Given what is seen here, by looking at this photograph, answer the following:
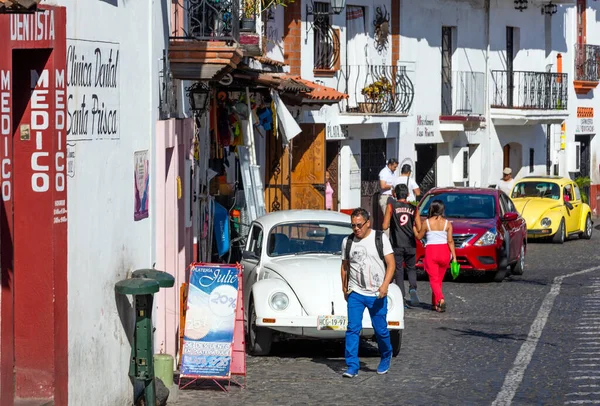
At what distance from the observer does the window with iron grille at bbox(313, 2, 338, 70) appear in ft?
97.1

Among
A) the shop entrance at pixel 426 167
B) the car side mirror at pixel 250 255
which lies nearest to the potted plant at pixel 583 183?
the shop entrance at pixel 426 167

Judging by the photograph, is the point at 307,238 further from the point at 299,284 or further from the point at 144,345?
the point at 144,345

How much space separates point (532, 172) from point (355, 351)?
97.9 feet

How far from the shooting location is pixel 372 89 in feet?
102

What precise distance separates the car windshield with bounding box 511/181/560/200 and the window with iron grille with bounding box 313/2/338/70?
6056mm

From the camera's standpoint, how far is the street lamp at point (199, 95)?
1689 centimetres

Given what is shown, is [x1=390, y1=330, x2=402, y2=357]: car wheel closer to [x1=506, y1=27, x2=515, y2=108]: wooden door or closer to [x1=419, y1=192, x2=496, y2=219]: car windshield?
[x1=419, y1=192, x2=496, y2=219]: car windshield

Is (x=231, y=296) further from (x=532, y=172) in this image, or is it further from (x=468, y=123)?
(x=532, y=172)

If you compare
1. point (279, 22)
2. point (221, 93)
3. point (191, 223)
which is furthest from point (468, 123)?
point (191, 223)

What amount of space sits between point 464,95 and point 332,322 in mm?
23602

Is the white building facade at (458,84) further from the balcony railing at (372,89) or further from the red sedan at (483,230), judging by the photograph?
the red sedan at (483,230)

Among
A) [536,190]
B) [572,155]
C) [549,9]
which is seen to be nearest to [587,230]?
[536,190]

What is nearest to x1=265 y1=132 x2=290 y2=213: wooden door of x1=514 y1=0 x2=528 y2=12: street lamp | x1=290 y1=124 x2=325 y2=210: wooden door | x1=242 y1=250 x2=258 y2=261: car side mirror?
x1=290 y1=124 x2=325 y2=210: wooden door

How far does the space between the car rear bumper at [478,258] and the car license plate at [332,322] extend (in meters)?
8.76
